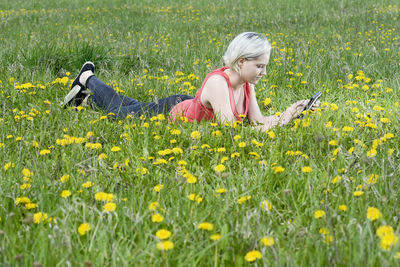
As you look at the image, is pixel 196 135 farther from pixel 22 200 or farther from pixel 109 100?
pixel 109 100

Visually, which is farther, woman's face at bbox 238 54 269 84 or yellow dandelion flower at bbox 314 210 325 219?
woman's face at bbox 238 54 269 84

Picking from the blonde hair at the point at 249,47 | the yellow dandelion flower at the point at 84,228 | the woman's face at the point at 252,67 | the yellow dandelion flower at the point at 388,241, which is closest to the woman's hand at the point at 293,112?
the woman's face at the point at 252,67

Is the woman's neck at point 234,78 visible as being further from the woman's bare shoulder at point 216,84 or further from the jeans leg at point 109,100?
the jeans leg at point 109,100

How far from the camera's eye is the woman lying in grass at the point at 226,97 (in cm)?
334

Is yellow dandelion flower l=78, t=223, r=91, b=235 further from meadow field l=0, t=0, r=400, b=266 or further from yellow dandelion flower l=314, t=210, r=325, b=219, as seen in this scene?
yellow dandelion flower l=314, t=210, r=325, b=219

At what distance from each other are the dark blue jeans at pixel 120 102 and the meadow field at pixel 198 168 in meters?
0.13

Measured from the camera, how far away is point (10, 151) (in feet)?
9.30

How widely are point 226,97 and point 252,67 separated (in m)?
0.32

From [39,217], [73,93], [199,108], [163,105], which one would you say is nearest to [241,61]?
[199,108]

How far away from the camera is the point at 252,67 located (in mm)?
3359

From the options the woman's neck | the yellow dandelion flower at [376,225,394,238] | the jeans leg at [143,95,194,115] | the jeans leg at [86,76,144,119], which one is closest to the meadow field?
the yellow dandelion flower at [376,225,394,238]

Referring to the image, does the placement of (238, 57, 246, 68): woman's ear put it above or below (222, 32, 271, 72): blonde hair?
below

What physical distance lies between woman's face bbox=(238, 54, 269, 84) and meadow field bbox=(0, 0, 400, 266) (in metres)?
0.38

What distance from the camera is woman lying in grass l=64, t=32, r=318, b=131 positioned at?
11.0ft
